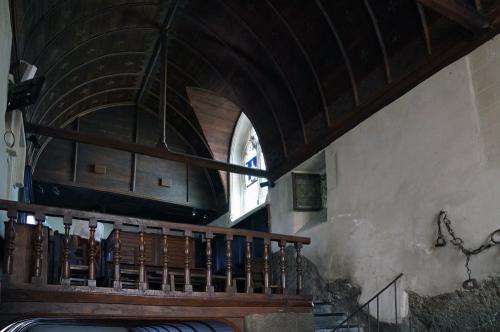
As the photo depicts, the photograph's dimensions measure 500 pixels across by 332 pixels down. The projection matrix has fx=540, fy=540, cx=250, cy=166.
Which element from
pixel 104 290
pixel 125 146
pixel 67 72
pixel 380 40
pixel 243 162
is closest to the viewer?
pixel 104 290

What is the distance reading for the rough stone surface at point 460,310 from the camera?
17.4ft

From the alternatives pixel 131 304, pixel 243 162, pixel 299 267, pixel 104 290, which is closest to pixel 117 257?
pixel 104 290

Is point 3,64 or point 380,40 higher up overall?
point 380,40

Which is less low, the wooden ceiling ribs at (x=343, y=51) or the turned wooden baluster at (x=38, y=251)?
the wooden ceiling ribs at (x=343, y=51)

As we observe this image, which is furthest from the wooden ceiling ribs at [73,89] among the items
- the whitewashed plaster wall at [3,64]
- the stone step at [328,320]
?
the stone step at [328,320]

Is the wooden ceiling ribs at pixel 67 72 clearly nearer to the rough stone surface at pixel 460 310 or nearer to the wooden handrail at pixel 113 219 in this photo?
the wooden handrail at pixel 113 219

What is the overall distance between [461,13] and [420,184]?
2.01 metres

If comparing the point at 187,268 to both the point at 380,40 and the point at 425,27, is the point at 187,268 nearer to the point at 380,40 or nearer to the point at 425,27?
the point at 380,40

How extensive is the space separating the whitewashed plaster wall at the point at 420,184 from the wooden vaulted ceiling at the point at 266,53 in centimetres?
31

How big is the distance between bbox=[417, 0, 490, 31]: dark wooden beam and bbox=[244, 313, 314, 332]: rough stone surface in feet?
12.4

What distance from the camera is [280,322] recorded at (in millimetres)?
6406

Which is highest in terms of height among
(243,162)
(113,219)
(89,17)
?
(89,17)

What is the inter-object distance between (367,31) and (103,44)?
493 cm

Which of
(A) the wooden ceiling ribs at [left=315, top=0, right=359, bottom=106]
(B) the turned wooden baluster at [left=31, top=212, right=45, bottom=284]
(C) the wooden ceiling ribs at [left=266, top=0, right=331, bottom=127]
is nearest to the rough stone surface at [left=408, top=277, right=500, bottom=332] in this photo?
(A) the wooden ceiling ribs at [left=315, top=0, right=359, bottom=106]
